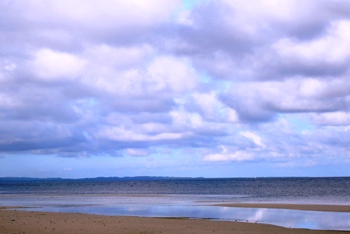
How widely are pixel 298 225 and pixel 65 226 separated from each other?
1599 centimetres

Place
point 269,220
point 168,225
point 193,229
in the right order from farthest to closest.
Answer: point 269,220, point 168,225, point 193,229

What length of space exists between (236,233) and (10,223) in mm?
16140

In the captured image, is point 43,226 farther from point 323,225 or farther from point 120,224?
point 323,225

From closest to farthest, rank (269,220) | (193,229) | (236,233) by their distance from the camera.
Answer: (236,233) → (193,229) → (269,220)

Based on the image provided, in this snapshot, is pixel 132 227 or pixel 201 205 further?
pixel 201 205

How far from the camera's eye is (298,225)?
29.8 m

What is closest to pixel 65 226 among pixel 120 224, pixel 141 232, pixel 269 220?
pixel 120 224

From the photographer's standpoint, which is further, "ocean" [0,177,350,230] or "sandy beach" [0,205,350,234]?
"ocean" [0,177,350,230]

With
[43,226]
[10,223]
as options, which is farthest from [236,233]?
[10,223]

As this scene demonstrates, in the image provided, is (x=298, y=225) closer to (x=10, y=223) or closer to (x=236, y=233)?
(x=236, y=233)

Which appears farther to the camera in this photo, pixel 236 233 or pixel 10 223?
pixel 10 223

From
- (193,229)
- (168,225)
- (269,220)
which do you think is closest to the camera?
(193,229)

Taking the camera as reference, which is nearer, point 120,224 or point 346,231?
point 346,231

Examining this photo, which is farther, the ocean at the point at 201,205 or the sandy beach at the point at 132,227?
the ocean at the point at 201,205
